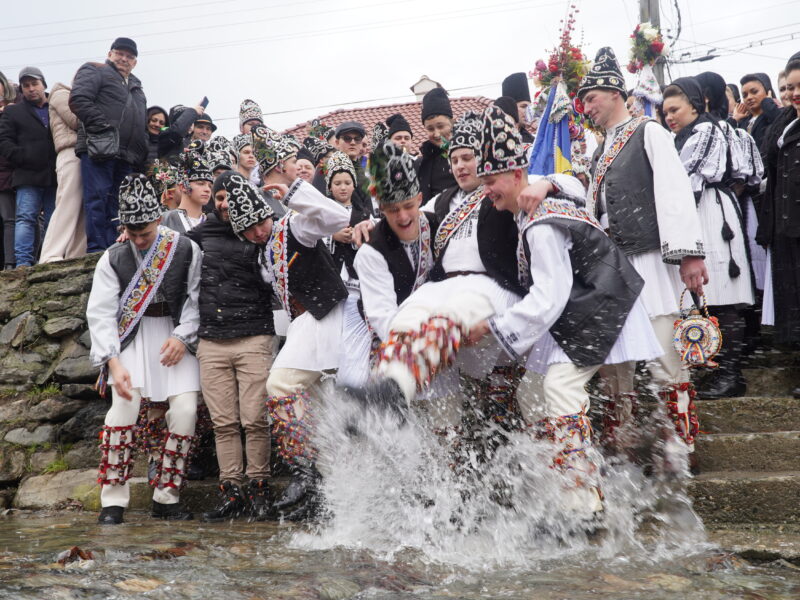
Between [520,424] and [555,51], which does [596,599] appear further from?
[555,51]

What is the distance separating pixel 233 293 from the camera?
531 cm

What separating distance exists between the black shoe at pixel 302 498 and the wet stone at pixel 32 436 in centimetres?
282

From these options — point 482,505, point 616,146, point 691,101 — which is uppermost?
point 691,101

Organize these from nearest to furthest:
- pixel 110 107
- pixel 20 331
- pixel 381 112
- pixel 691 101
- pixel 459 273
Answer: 1. pixel 459 273
2. pixel 691 101
3. pixel 20 331
4. pixel 110 107
5. pixel 381 112

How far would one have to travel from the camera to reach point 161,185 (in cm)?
697

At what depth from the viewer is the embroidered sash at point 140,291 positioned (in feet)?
17.5

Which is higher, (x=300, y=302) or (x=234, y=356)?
(x=300, y=302)

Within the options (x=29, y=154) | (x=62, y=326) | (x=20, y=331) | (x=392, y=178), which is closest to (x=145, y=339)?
(x=62, y=326)

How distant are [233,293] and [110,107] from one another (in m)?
3.27

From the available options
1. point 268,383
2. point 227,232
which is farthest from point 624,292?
point 227,232

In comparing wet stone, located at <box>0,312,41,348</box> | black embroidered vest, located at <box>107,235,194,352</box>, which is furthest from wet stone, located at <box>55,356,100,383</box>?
black embroidered vest, located at <box>107,235,194,352</box>

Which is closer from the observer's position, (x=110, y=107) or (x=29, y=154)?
(x=110, y=107)

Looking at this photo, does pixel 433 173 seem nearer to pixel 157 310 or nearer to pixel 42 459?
pixel 157 310

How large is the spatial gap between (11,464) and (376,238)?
411 cm
